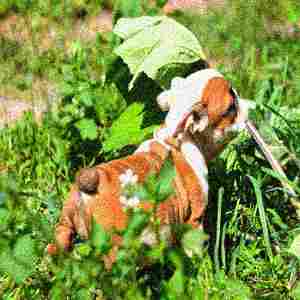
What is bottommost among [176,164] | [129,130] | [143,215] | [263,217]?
[263,217]

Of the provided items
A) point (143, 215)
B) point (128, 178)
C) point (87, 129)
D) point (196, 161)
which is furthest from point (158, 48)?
point (143, 215)

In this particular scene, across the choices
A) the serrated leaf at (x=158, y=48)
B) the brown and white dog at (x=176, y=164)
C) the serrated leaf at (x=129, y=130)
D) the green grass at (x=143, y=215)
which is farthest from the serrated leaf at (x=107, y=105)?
the brown and white dog at (x=176, y=164)

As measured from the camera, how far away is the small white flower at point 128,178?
1.90 metres

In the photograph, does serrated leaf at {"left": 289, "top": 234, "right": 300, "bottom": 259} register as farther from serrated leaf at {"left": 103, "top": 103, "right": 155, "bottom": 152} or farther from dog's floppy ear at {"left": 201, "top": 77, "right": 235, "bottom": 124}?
serrated leaf at {"left": 103, "top": 103, "right": 155, "bottom": 152}

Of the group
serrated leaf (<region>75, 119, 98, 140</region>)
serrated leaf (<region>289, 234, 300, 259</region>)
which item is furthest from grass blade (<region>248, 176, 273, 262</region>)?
serrated leaf (<region>75, 119, 98, 140</region>)

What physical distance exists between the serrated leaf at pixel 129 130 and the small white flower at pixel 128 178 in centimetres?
36

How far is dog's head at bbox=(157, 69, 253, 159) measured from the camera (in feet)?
6.69

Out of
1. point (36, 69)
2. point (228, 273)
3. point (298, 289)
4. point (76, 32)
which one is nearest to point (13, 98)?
point (36, 69)

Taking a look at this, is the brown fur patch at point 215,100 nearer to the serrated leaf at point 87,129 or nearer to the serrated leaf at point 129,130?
the serrated leaf at point 129,130

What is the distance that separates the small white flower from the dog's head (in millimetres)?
181

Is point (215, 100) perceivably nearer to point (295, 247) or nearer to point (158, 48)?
point (158, 48)

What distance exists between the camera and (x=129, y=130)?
2.33 metres

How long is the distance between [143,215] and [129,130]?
0.83 m

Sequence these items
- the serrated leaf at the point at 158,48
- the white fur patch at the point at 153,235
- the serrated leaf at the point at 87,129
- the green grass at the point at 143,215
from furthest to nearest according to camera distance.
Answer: the serrated leaf at the point at 87,129 → the serrated leaf at the point at 158,48 → the white fur patch at the point at 153,235 → the green grass at the point at 143,215
